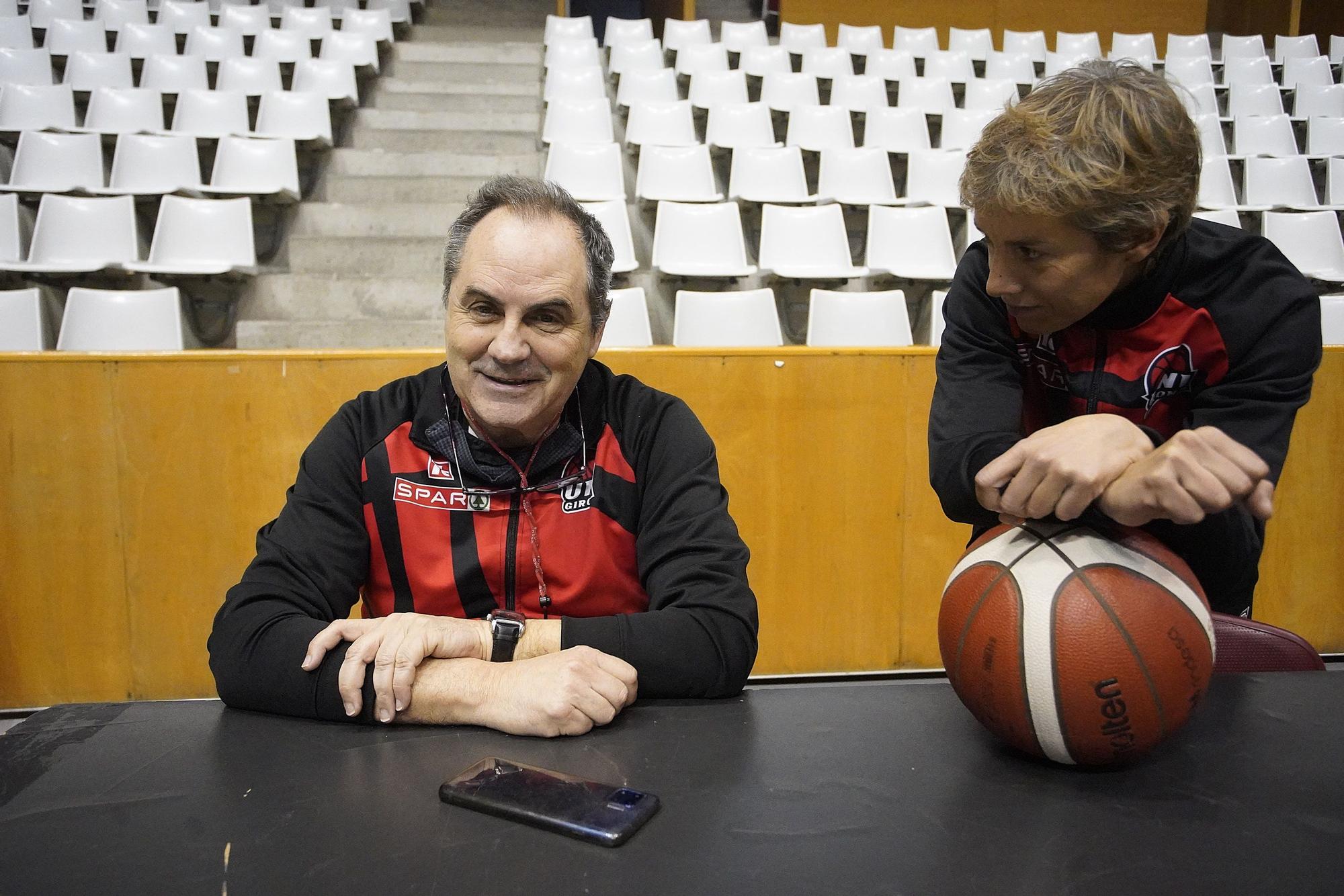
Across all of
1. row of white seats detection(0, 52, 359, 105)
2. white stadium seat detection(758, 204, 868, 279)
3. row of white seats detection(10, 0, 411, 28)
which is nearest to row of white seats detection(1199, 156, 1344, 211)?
white stadium seat detection(758, 204, 868, 279)

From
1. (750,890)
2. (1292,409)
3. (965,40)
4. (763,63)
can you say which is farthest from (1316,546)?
(965,40)

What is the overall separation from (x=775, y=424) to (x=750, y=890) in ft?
7.08

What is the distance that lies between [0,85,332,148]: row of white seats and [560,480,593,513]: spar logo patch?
4737 millimetres

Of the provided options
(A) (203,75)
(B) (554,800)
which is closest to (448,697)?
(B) (554,800)

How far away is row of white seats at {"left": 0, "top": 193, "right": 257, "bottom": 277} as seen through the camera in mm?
4523

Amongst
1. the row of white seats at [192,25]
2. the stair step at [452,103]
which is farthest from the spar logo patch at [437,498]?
the row of white seats at [192,25]

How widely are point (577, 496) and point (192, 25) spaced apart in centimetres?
744

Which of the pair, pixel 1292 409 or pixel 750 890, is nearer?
pixel 750 890

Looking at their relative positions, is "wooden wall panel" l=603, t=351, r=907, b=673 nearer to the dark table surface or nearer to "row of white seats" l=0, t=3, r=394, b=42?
the dark table surface

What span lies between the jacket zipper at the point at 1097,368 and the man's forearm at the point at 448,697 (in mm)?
996

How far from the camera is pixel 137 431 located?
2.62 metres

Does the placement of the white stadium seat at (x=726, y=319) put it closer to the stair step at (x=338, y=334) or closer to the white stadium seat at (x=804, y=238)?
the white stadium seat at (x=804, y=238)

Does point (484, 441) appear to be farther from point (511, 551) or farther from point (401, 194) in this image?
point (401, 194)

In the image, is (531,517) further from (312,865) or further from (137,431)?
(137,431)
